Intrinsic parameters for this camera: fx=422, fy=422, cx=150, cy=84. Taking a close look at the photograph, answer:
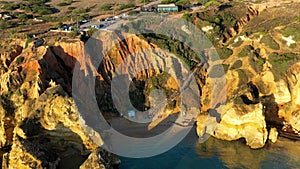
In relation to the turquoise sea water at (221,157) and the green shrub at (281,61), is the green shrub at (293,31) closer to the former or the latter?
the green shrub at (281,61)

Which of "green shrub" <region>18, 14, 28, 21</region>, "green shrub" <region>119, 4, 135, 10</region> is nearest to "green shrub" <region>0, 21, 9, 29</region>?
"green shrub" <region>18, 14, 28, 21</region>

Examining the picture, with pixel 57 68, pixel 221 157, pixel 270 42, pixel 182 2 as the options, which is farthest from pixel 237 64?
pixel 182 2

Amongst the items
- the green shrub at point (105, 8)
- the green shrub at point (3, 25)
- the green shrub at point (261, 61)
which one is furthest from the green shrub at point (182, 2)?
the green shrub at point (3, 25)

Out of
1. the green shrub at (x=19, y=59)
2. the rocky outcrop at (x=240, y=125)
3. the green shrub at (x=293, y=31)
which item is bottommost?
the rocky outcrop at (x=240, y=125)

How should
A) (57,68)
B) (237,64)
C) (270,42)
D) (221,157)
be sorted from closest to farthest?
(221,157)
(57,68)
(237,64)
(270,42)

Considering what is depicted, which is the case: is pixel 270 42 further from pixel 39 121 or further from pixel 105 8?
pixel 39 121

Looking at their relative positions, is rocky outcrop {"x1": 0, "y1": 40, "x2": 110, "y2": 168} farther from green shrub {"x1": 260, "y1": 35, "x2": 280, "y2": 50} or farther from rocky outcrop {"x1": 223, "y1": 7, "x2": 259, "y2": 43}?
rocky outcrop {"x1": 223, "y1": 7, "x2": 259, "y2": 43}

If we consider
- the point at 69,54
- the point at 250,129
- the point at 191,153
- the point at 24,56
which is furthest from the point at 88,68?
the point at 250,129
